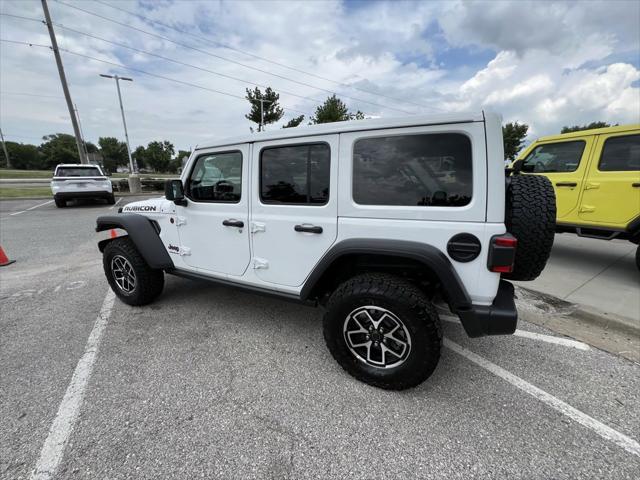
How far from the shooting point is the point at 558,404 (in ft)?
6.56

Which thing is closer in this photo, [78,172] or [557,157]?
[557,157]

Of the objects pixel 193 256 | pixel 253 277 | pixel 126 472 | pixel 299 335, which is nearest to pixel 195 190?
pixel 193 256

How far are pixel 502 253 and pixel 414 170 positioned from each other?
0.73 meters

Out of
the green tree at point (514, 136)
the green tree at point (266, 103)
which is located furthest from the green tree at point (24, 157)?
the green tree at point (514, 136)

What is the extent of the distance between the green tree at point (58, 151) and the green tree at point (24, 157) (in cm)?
210

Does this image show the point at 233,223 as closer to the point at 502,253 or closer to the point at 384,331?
the point at 384,331

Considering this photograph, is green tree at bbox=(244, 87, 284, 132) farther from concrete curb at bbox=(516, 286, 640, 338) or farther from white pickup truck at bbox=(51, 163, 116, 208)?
concrete curb at bbox=(516, 286, 640, 338)

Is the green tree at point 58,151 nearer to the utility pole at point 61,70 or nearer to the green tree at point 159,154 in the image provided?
the green tree at point 159,154

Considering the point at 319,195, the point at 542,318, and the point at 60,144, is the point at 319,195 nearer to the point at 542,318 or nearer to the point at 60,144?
the point at 542,318

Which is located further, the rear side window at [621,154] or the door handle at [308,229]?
the rear side window at [621,154]

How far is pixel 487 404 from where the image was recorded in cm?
201

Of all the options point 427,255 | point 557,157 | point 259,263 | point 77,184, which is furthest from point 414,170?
point 77,184

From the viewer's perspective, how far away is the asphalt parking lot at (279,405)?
1603 mm

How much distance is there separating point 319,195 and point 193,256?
5.17 feet
